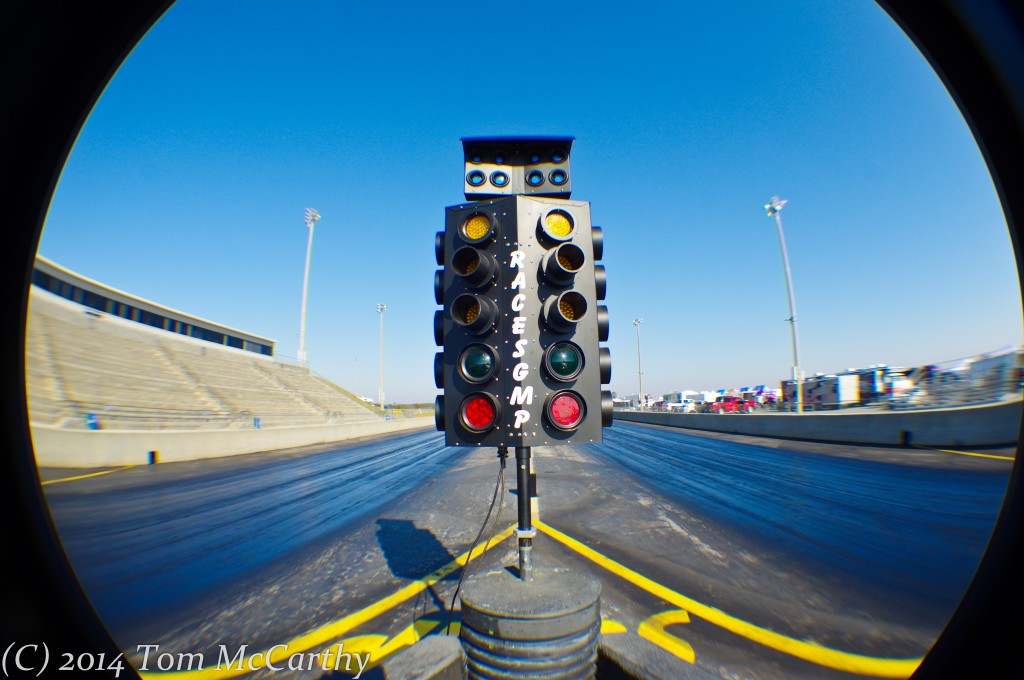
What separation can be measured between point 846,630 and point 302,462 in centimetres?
1473

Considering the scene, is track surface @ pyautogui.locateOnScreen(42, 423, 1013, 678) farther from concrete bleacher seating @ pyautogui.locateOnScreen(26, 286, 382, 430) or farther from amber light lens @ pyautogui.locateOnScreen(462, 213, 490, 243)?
concrete bleacher seating @ pyautogui.locateOnScreen(26, 286, 382, 430)

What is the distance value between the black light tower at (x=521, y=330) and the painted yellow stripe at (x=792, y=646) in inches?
72.6

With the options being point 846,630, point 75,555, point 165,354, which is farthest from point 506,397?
point 165,354

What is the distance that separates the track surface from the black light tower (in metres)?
1.14

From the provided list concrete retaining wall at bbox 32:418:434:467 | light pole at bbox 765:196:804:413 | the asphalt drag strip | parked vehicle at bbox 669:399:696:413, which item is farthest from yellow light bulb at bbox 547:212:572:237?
parked vehicle at bbox 669:399:696:413

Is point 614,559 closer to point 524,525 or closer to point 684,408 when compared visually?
point 524,525

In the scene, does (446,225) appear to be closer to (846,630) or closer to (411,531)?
(846,630)

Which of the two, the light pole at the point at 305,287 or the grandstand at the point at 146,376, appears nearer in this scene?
the grandstand at the point at 146,376

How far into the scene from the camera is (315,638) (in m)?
2.76

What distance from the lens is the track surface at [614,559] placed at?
8.80 ft

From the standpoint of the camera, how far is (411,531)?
520 centimetres

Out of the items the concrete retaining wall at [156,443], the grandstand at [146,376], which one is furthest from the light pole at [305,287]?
the concrete retaining wall at [156,443]

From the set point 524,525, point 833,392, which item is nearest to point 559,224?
point 524,525

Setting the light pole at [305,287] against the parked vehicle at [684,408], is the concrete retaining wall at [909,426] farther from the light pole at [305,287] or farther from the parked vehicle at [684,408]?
the light pole at [305,287]
